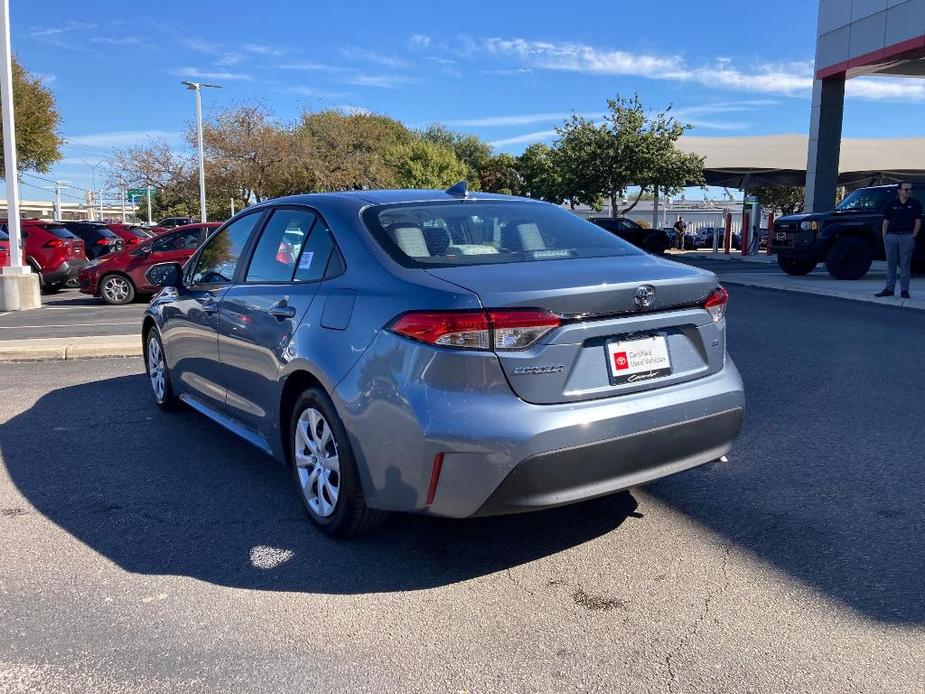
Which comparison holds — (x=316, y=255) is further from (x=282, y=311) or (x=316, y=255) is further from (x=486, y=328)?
(x=486, y=328)

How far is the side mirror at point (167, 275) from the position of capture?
552cm

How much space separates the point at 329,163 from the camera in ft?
145

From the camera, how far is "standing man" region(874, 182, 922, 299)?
12.4 meters

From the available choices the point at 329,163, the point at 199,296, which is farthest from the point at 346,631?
the point at 329,163


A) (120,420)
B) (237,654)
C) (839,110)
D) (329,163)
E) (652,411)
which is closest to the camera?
(237,654)

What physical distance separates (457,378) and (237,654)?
4.09ft

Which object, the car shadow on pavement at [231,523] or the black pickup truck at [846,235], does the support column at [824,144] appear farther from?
the car shadow on pavement at [231,523]

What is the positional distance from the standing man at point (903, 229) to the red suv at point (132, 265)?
1142cm

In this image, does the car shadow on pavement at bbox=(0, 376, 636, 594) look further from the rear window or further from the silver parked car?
the rear window

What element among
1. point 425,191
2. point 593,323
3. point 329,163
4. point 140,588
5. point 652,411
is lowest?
point 140,588

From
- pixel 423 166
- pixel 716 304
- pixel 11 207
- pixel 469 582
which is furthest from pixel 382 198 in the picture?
pixel 423 166

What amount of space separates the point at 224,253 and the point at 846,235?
15.3 m

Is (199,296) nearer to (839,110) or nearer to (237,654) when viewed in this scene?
(237,654)

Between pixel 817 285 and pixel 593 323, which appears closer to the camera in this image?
pixel 593 323
